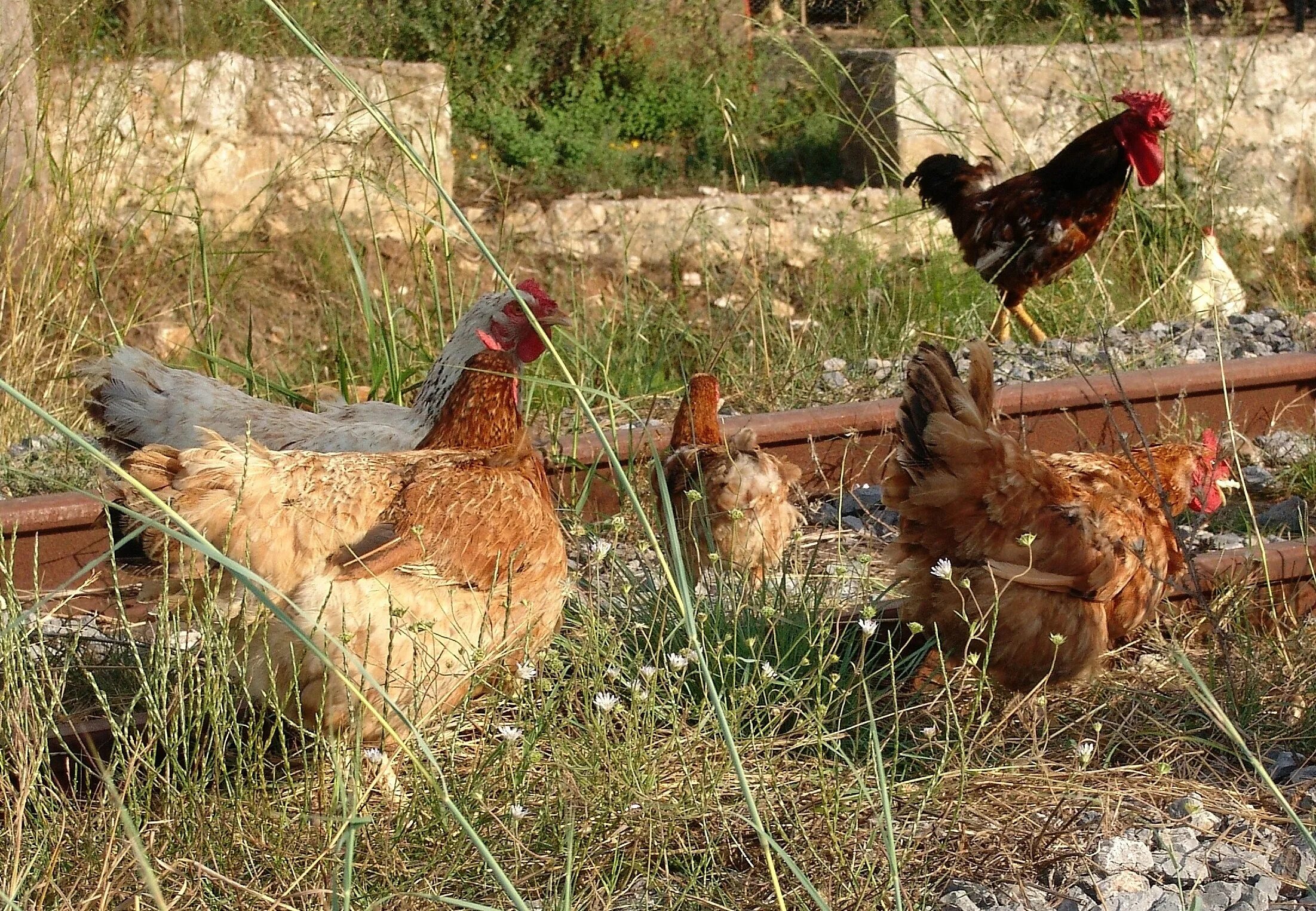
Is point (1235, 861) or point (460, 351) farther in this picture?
point (460, 351)

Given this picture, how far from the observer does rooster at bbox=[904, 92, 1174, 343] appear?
23.3ft

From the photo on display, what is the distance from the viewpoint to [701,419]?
450cm

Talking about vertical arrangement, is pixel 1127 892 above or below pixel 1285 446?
below

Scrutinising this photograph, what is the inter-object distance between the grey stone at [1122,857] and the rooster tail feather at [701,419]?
6.85ft

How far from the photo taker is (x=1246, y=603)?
3.65m

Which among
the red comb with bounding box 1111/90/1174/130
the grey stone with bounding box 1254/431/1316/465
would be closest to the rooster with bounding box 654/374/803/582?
the grey stone with bounding box 1254/431/1316/465

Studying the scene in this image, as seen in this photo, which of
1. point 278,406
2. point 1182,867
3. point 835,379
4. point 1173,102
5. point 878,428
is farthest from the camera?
point 1173,102

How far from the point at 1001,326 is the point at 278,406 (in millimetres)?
A: 4154

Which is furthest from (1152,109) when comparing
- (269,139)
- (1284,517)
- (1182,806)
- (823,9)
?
(823,9)

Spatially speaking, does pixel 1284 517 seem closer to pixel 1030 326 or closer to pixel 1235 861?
pixel 1235 861

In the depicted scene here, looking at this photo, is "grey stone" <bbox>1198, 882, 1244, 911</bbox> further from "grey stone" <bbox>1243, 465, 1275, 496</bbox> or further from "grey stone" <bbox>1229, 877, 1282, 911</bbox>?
"grey stone" <bbox>1243, 465, 1275, 496</bbox>

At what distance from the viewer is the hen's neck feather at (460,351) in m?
4.21

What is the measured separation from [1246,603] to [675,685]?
167cm

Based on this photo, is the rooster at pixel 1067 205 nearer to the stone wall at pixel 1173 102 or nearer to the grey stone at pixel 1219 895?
the stone wall at pixel 1173 102
